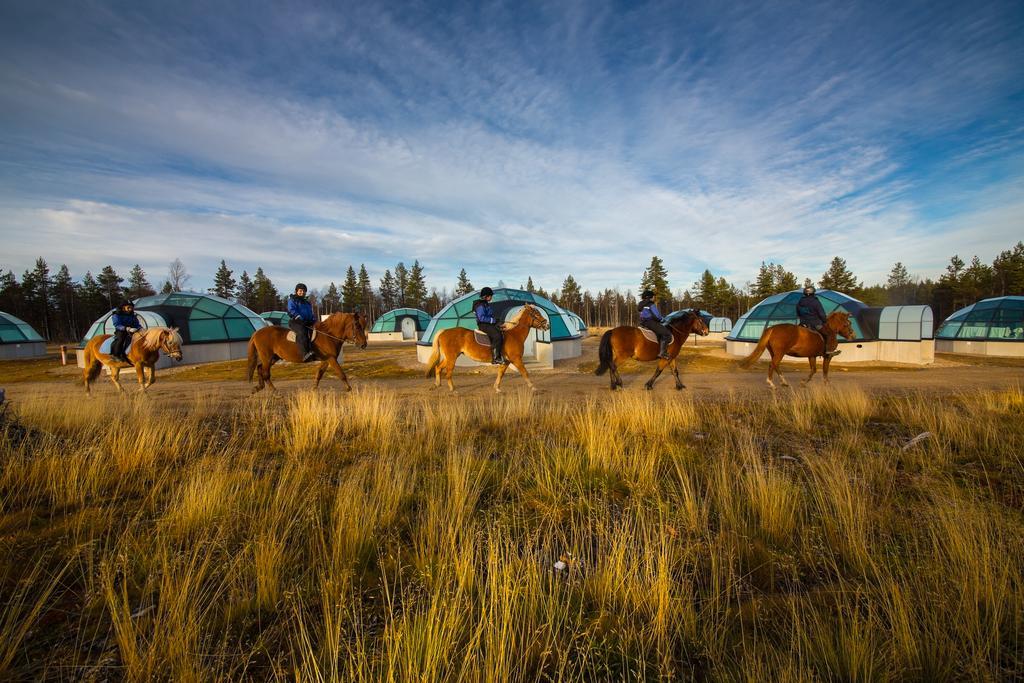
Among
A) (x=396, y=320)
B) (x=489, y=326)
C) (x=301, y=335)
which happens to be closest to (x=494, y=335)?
(x=489, y=326)

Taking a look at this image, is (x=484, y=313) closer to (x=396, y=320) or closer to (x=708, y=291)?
(x=396, y=320)

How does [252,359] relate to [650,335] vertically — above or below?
below

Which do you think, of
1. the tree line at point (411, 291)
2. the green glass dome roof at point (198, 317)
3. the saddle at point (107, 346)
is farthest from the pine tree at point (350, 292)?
the saddle at point (107, 346)

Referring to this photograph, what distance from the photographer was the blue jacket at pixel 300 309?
1102 centimetres

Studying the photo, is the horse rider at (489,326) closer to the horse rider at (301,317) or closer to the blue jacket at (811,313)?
the horse rider at (301,317)

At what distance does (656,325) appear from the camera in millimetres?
11477

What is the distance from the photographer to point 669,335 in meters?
11.5

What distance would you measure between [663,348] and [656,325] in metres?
0.73

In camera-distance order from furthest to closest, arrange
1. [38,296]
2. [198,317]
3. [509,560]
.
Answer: [38,296] < [198,317] < [509,560]

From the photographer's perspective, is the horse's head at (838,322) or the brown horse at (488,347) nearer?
the brown horse at (488,347)

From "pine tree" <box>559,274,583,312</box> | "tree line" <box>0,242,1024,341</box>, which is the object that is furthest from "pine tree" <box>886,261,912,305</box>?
"pine tree" <box>559,274,583,312</box>

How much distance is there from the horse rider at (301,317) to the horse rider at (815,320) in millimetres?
15559

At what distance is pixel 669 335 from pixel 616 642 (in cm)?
1030

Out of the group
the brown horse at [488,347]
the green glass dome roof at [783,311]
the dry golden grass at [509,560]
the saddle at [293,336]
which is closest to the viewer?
the dry golden grass at [509,560]
